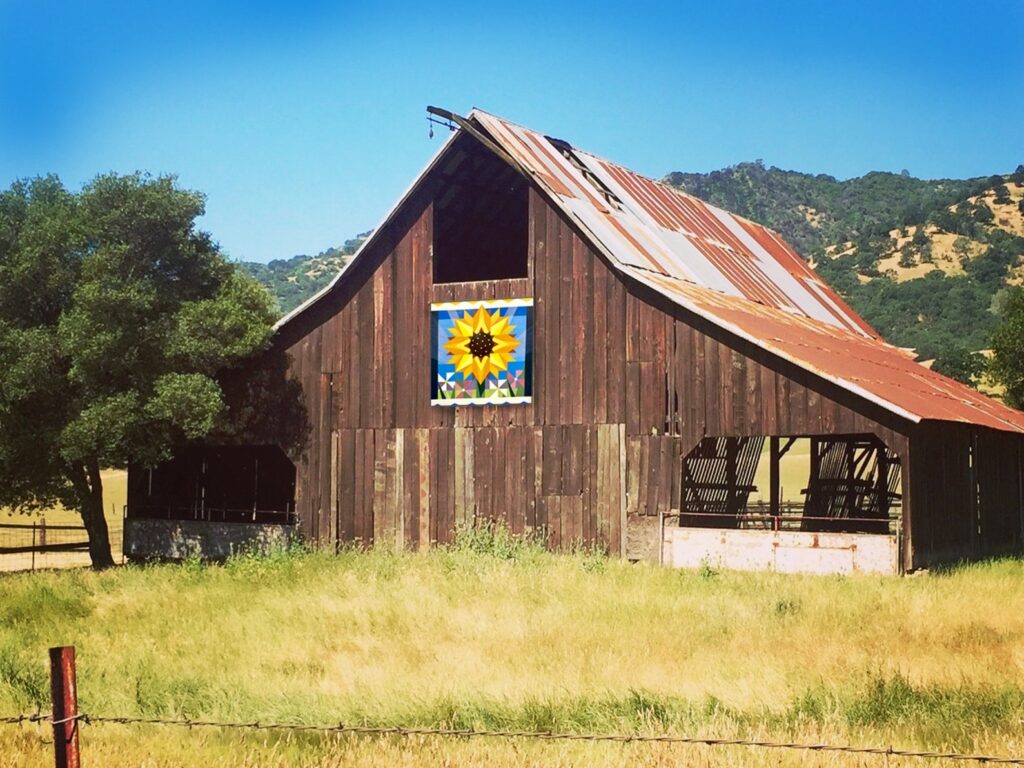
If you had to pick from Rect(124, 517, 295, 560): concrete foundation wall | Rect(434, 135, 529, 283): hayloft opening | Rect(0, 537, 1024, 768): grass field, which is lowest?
Rect(0, 537, 1024, 768): grass field

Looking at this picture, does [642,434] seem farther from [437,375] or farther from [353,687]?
[353,687]

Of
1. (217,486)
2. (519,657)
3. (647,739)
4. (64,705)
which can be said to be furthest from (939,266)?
(64,705)

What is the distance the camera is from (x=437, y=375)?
2723cm

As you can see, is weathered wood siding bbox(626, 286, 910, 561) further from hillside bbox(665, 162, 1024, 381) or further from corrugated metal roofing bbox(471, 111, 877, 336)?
hillside bbox(665, 162, 1024, 381)

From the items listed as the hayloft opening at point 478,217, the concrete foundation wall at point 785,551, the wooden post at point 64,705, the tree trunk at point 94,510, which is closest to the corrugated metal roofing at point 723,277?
the hayloft opening at point 478,217

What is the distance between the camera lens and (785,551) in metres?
23.6

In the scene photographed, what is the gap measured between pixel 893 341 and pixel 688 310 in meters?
86.5

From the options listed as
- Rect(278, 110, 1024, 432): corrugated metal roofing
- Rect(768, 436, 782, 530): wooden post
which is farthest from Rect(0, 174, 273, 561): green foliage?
Rect(768, 436, 782, 530): wooden post

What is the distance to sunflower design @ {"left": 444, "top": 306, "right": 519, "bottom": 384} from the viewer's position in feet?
87.4

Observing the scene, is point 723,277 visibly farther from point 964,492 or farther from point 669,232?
point 964,492

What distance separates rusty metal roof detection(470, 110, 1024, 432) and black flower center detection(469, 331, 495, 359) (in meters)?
2.78

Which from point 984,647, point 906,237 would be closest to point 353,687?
point 984,647

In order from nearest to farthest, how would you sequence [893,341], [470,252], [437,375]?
1. [437,375]
2. [470,252]
3. [893,341]

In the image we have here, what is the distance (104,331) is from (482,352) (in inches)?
281
